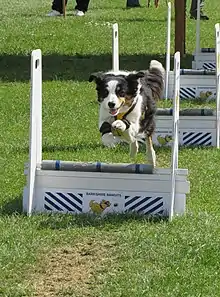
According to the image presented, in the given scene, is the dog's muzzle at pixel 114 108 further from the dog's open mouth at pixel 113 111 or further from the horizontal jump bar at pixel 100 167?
the horizontal jump bar at pixel 100 167

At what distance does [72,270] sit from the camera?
5688mm

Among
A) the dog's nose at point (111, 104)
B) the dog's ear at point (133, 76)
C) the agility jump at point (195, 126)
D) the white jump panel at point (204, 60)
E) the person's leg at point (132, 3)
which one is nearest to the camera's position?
the dog's nose at point (111, 104)

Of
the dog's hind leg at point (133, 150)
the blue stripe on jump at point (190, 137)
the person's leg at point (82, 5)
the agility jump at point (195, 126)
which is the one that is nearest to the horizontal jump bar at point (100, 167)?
the dog's hind leg at point (133, 150)

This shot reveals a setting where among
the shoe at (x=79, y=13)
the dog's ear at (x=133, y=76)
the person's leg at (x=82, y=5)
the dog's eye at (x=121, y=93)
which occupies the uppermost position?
the person's leg at (x=82, y=5)

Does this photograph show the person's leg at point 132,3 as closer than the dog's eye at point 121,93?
No

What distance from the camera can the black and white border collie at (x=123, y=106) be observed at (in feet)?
23.9

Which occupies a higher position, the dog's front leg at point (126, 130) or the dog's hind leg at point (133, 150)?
the dog's front leg at point (126, 130)

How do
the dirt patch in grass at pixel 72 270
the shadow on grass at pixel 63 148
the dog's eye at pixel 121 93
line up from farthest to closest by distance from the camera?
the shadow on grass at pixel 63 148 → the dog's eye at pixel 121 93 → the dirt patch in grass at pixel 72 270

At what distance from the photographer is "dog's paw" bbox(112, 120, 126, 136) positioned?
7371 millimetres

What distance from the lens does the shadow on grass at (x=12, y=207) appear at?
6.91 meters

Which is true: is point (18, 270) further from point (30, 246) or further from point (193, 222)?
point (193, 222)

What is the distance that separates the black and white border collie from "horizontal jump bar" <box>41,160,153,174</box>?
526mm

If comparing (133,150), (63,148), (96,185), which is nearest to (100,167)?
(96,185)

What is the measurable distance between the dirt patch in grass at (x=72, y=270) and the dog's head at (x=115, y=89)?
4.92 feet
